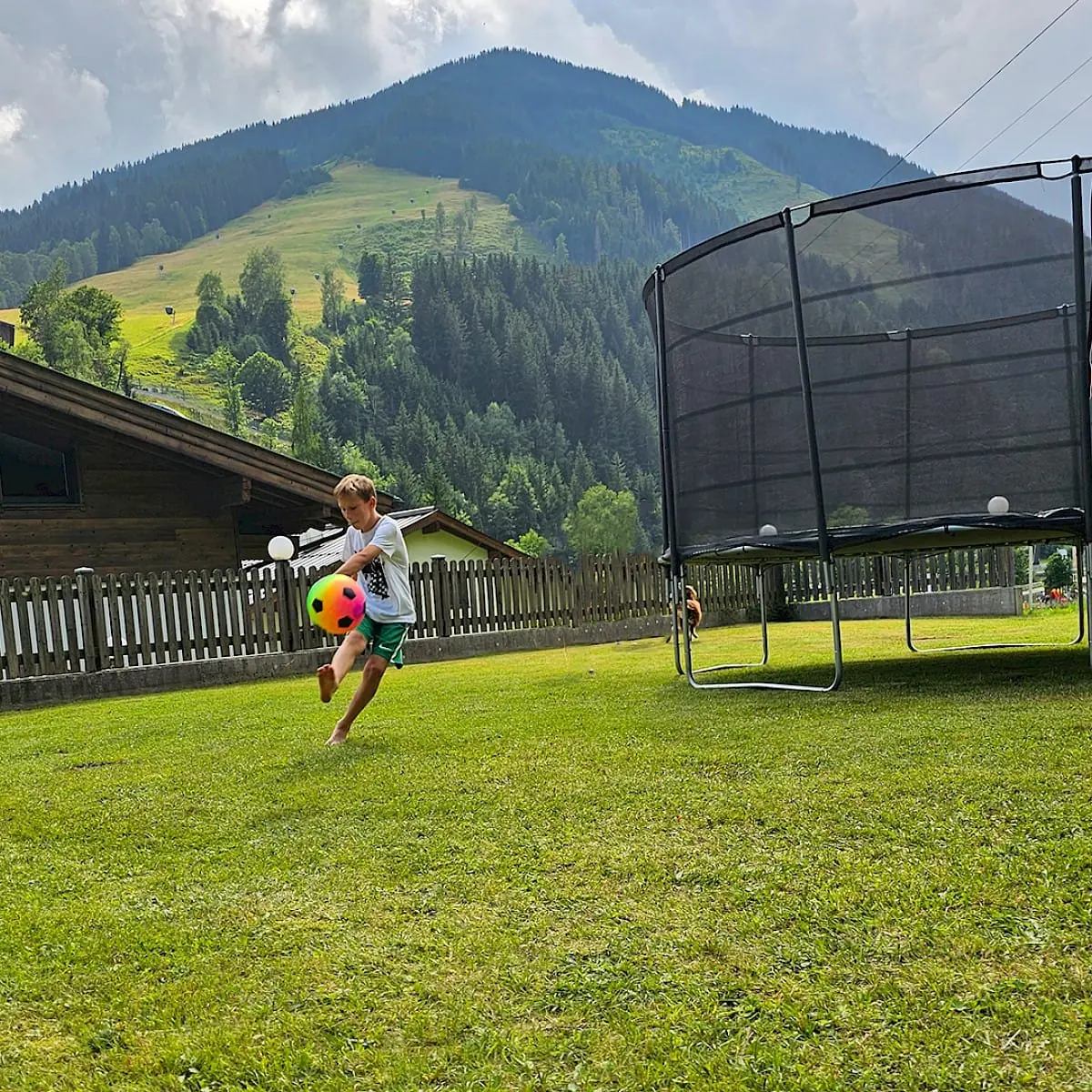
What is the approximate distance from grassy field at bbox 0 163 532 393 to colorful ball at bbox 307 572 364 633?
11489 centimetres

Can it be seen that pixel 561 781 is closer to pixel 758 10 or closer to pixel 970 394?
Answer: pixel 970 394

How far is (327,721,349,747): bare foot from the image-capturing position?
531 cm

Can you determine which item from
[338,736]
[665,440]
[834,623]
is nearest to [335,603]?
[338,736]

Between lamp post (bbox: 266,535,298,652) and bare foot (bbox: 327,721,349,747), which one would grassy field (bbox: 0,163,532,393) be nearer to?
lamp post (bbox: 266,535,298,652)

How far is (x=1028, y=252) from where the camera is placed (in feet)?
23.9

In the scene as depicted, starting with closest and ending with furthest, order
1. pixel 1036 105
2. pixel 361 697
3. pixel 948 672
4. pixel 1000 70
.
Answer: pixel 361 697, pixel 948 672, pixel 1036 105, pixel 1000 70

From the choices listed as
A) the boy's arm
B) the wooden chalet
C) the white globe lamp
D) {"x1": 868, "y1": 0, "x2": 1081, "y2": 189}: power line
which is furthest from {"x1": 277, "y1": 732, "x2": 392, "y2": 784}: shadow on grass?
{"x1": 868, "y1": 0, "x2": 1081, "y2": 189}: power line

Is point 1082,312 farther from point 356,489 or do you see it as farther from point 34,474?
point 34,474

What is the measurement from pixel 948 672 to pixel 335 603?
13.3ft

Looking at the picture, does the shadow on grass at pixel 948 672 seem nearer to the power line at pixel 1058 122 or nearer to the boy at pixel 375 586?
the boy at pixel 375 586

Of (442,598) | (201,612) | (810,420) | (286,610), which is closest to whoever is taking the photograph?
(810,420)

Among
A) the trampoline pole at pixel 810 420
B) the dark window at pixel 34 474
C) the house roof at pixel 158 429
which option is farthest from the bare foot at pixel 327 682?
the dark window at pixel 34 474

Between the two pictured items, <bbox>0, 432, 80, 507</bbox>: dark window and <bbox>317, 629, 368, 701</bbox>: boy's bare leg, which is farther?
<bbox>0, 432, 80, 507</bbox>: dark window

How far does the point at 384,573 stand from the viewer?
5723mm
